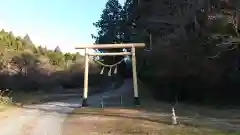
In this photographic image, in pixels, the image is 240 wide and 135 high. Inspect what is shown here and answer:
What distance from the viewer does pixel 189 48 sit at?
27266 millimetres

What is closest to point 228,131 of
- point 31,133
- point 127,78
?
point 31,133

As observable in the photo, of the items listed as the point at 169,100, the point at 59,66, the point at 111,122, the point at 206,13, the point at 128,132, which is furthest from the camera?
the point at 59,66

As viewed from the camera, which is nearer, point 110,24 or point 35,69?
point 110,24

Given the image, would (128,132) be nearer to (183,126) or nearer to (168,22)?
(183,126)

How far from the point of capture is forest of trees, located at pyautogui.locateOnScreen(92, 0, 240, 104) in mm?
23125

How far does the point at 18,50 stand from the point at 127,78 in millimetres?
16868

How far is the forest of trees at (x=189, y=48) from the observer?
23125 mm

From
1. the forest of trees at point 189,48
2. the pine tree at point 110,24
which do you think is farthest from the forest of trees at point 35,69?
the forest of trees at point 189,48

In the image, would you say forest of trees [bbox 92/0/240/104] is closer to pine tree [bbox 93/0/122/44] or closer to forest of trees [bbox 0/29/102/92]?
pine tree [bbox 93/0/122/44]

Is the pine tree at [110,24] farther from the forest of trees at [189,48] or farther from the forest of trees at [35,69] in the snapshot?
the forest of trees at [35,69]

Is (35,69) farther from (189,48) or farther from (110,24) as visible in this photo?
(189,48)

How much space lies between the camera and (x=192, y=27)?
27.5 meters

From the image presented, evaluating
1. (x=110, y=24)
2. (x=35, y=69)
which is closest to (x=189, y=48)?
(x=110, y=24)

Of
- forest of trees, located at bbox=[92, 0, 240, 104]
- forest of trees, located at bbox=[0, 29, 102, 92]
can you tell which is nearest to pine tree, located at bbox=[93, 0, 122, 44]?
forest of trees, located at bbox=[92, 0, 240, 104]
